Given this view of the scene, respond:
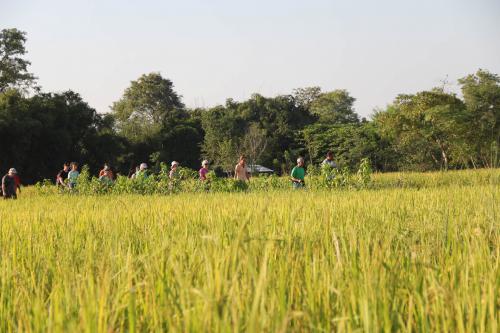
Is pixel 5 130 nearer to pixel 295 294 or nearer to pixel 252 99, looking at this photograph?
pixel 252 99

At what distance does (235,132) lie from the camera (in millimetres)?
42312

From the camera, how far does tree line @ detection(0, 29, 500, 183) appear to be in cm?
2802

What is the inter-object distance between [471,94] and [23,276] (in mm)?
39497

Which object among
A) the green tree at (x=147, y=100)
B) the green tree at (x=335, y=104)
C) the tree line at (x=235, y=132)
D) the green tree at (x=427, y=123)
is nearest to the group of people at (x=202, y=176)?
the tree line at (x=235, y=132)

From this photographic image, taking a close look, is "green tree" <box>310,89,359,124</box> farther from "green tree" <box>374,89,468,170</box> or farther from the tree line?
"green tree" <box>374,89,468,170</box>

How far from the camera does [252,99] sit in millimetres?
45281

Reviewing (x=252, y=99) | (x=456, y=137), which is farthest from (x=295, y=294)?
(x=252, y=99)

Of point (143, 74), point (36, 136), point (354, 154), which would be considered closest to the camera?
point (36, 136)

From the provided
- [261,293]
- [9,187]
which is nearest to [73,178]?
[9,187]

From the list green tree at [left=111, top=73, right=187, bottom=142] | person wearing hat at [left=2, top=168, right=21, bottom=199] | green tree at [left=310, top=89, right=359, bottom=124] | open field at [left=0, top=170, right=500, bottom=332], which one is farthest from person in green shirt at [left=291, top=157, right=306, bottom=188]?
green tree at [left=310, top=89, right=359, bottom=124]

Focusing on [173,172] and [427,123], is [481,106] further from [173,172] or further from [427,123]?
[173,172]

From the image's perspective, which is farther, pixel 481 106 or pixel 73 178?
pixel 481 106

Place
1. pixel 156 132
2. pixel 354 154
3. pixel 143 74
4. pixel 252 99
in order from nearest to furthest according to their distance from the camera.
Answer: pixel 354 154 < pixel 156 132 < pixel 252 99 < pixel 143 74

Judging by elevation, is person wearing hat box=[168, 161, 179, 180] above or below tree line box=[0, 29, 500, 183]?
below
